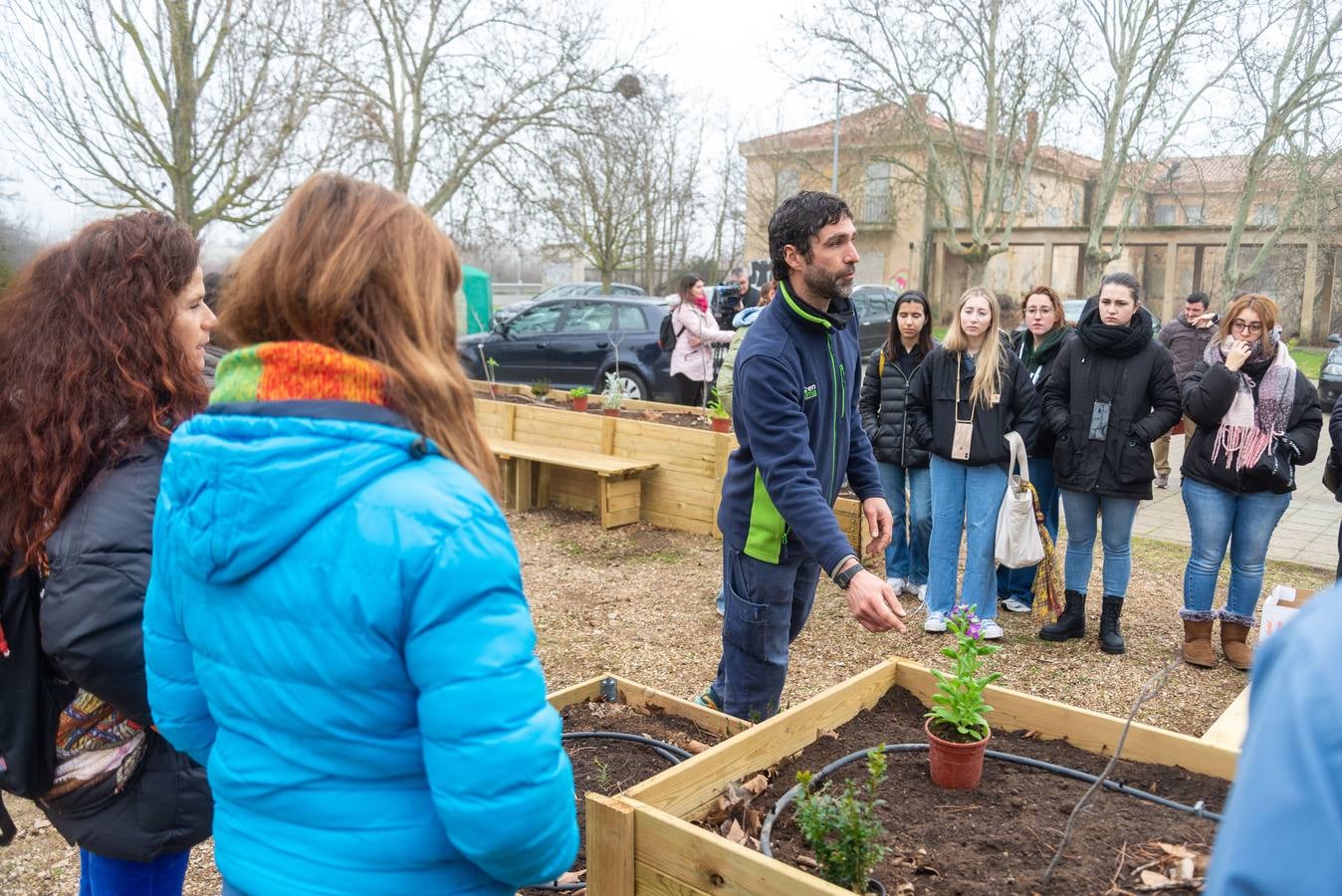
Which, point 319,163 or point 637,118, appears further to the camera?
point 637,118

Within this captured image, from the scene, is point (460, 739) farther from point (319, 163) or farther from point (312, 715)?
point (319, 163)

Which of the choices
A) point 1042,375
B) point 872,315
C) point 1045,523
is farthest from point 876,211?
point 1045,523

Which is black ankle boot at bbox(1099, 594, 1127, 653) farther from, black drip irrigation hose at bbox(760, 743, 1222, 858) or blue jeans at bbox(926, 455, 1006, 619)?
black drip irrigation hose at bbox(760, 743, 1222, 858)

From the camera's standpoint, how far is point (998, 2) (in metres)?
23.1

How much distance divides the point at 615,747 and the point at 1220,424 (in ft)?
11.5

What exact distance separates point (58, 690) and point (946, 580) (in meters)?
4.56

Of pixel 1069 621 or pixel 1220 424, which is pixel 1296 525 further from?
pixel 1220 424

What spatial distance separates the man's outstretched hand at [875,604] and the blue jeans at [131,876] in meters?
1.61

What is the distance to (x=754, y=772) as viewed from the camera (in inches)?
109

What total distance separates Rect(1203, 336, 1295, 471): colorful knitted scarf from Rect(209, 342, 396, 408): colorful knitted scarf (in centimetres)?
470

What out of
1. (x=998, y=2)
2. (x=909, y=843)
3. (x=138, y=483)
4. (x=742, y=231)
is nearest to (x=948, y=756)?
(x=909, y=843)

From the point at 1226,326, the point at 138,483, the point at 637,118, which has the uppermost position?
the point at 637,118

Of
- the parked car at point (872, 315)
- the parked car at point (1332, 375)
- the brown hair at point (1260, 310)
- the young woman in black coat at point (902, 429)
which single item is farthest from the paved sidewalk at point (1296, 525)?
the parked car at point (872, 315)

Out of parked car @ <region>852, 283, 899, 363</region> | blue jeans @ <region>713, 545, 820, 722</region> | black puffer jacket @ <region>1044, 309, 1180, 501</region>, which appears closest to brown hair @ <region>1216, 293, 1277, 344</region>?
black puffer jacket @ <region>1044, 309, 1180, 501</region>
